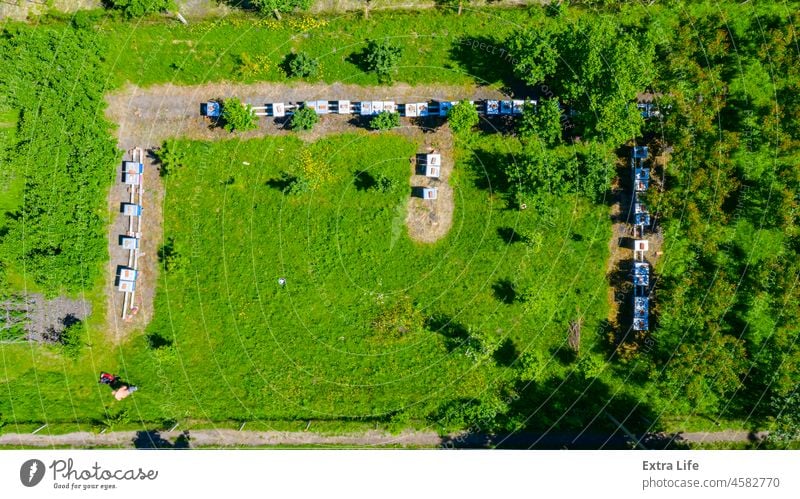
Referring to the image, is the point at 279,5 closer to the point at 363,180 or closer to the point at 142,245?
the point at 363,180

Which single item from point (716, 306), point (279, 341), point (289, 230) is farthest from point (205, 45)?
point (716, 306)

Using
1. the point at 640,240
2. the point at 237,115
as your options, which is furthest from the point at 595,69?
the point at 237,115

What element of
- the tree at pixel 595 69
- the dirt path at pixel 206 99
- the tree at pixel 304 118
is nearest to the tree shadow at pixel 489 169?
the dirt path at pixel 206 99

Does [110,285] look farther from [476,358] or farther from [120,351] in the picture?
[476,358]

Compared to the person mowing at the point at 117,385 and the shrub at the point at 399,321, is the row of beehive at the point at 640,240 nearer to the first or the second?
the shrub at the point at 399,321

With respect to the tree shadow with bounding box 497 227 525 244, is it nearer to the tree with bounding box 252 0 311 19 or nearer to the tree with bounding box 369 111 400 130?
the tree with bounding box 369 111 400 130

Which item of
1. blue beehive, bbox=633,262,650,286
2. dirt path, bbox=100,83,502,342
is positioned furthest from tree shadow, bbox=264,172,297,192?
blue beehive, bbox=633,262,650,286
